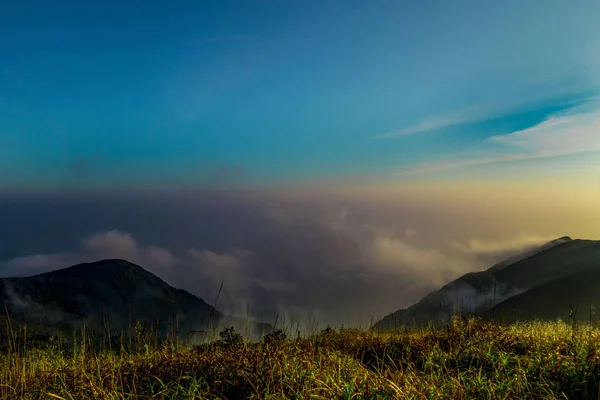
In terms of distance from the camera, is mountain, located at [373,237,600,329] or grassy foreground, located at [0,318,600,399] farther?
mountain, located at [373,237,600,329]

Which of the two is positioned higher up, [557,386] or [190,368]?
[190,368]

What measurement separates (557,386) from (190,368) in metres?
5.00

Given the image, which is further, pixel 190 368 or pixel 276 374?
pixel 190 368

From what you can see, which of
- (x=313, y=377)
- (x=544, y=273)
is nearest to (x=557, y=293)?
(x=544, y=273)

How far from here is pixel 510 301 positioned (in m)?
102

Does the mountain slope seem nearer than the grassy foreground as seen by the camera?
No

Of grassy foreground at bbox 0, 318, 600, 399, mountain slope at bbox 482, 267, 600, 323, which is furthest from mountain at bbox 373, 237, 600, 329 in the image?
grassy foreground at bbox 0, 318, 600, 399

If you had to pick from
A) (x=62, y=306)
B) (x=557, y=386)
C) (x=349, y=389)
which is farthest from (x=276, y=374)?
(x=62, y=306)

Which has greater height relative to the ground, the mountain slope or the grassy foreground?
the grassy foreground

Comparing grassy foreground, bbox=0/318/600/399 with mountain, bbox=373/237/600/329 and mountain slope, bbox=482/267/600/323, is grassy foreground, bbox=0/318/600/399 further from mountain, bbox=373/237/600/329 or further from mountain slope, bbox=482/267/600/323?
mountain slope, bbox=482/267/600/323

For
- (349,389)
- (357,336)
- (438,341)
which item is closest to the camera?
(349,389)

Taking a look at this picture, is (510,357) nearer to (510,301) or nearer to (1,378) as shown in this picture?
(1,378)

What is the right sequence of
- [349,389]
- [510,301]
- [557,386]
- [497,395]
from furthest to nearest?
[510,301], [557,386], [497,395], [349,389]

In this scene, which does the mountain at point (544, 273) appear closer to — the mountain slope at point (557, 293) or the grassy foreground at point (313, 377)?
the mountain slope at point (557, 293)
